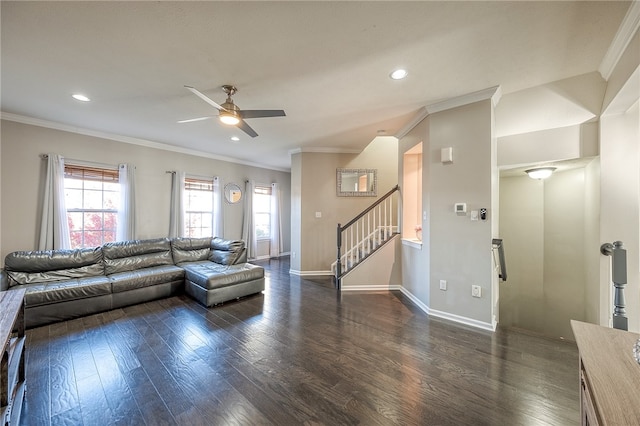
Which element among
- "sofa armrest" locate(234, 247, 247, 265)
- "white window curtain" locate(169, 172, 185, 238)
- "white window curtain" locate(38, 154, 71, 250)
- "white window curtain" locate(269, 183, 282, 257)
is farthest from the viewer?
"white window curtain" locate(269, 183, 282, 257)

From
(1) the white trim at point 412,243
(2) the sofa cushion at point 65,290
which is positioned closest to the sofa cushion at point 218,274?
(2) the sofa cushion at point 65,290

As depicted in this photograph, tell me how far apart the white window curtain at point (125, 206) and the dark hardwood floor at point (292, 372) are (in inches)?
75.0

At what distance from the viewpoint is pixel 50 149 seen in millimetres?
3746

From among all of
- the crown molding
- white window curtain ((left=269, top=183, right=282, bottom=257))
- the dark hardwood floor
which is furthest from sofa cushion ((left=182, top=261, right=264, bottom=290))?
the crown molding

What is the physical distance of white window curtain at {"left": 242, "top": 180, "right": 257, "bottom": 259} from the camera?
648 centimetres

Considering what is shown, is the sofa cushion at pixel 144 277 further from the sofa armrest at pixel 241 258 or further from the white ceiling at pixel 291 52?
the white ceiling at pixel 291 52

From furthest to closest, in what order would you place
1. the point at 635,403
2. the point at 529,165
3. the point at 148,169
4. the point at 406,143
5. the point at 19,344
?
the point at 148,169
the point at 406,143
the point at 529,165
the point at 19,344
the point at 635,403

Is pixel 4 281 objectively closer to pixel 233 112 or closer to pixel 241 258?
pixel 241 258

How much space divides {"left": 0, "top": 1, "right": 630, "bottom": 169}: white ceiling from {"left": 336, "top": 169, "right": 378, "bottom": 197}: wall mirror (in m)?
2.10

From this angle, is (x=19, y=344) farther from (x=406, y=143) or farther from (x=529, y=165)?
(x=529, y=165)

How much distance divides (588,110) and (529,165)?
0.74m

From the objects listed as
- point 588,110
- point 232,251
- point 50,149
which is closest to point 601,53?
point 588,110

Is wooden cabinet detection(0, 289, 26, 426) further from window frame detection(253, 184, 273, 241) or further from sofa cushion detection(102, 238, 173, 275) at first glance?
window frame detection(253, 184, 273, 241)

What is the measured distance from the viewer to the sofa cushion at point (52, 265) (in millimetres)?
3086
